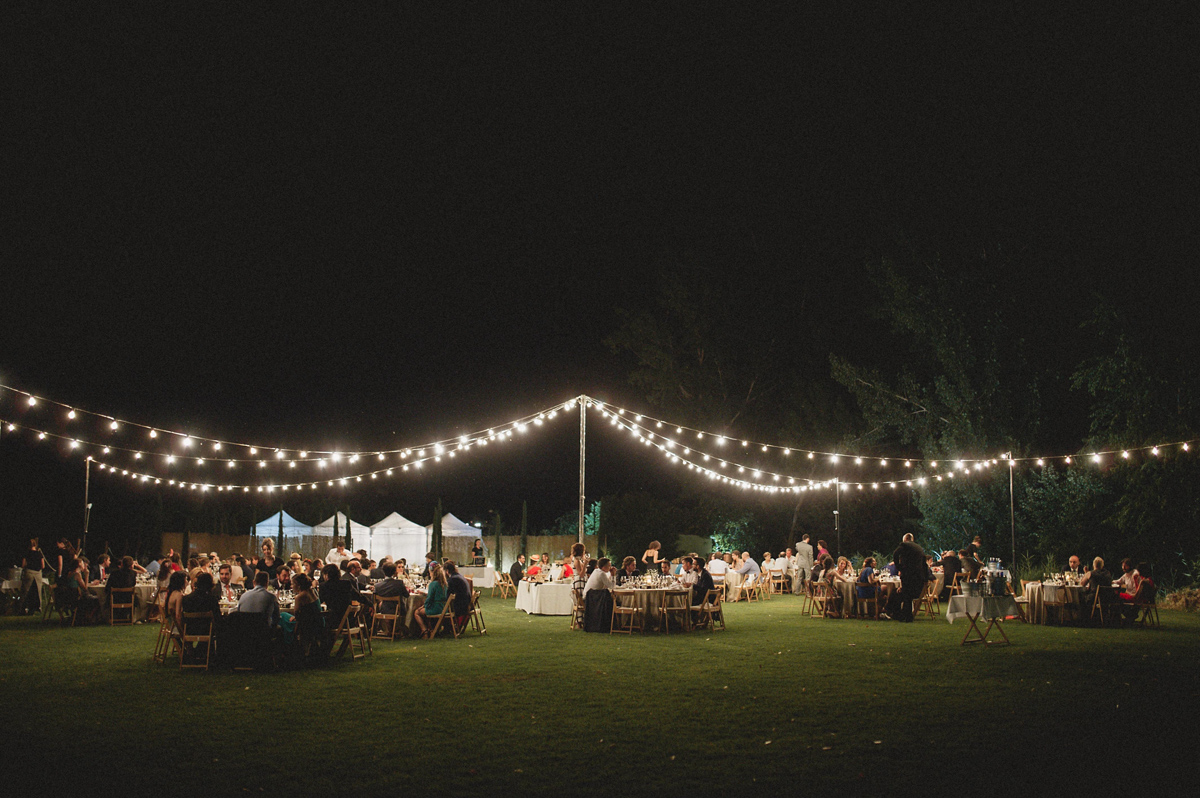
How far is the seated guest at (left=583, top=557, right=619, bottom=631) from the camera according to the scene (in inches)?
471

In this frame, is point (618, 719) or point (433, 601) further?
point (433, 601)

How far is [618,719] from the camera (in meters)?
6.25

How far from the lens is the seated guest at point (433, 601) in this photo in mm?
11219

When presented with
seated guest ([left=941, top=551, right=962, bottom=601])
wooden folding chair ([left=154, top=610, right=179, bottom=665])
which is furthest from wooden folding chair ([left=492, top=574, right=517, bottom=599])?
wooden folding chair ([left=154, top=610, right=179, bottom=665])

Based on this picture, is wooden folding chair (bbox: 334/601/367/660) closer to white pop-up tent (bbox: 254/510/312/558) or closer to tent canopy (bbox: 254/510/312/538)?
white pop-up tent (bbox: 254/510/312/558)

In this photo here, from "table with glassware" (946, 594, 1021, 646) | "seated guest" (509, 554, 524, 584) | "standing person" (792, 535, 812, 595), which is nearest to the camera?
"table with glassware" (946, 594, 1021, 646)

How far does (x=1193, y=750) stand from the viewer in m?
5.32

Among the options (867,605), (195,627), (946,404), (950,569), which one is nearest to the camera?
(195,627)

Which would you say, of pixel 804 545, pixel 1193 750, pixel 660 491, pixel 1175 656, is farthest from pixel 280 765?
pixel 660 491

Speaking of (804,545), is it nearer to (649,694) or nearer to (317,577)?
(317,577)

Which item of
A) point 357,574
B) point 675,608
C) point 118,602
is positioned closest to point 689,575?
point 675,608

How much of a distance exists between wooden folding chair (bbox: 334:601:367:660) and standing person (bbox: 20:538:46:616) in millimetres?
7899

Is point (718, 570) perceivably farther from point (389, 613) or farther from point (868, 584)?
point (389, 613)

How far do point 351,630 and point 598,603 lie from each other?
3.57 meters
